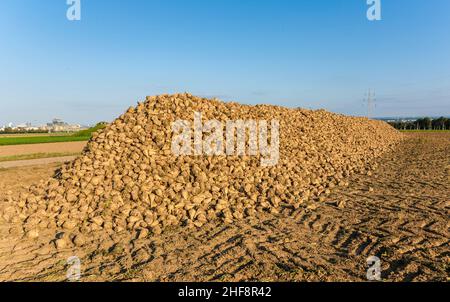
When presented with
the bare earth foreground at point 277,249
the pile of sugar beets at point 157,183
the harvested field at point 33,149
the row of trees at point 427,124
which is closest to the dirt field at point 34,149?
the harvested field at point 33,149

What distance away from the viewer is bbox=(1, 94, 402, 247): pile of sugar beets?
7.29 metres

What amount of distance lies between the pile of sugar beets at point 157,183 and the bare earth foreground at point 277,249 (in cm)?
46

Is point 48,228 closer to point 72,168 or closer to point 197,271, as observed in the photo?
point 72,168

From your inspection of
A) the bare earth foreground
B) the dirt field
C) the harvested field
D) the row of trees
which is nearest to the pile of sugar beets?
the bare earth foreground

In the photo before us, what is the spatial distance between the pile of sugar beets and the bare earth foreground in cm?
46

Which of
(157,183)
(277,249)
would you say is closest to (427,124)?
(157,183)

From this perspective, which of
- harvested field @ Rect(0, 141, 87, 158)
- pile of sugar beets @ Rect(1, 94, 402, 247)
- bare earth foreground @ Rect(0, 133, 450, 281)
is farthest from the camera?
harvested field @ Rect(0, 141, 87, 158)

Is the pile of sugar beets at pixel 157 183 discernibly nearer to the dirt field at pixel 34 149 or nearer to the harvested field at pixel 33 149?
the harvested field at pixel 33 149

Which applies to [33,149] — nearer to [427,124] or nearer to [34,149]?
[34,149]

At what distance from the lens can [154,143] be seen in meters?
10.0

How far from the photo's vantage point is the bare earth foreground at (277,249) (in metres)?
4.89

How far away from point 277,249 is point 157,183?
13.1 feet

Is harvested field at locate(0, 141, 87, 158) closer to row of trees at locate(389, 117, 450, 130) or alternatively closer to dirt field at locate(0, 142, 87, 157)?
dirt field at locate(0, 142, 87, 157)
